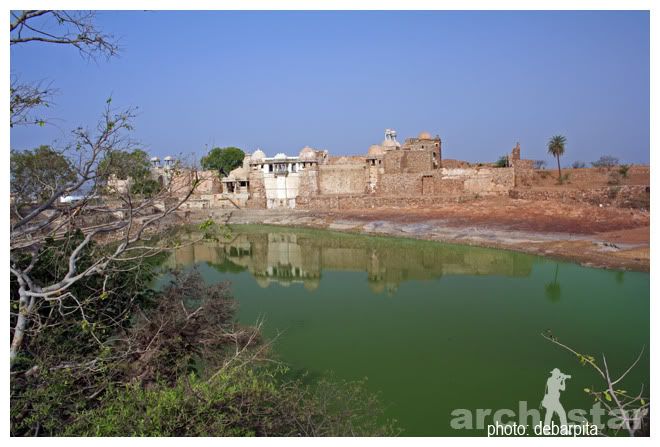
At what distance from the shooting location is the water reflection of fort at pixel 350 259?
36.1ft

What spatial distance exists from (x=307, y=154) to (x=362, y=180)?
372cm

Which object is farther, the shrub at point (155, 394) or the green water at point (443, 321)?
the green water at point (443, 321)

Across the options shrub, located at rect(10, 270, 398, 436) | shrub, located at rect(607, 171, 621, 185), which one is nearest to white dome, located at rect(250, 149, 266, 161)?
shrub, located at rect(607, 171, 621, 185)

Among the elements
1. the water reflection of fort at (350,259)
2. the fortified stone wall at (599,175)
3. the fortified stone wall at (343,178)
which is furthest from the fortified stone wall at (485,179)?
the water reflection of fort at (350,259)

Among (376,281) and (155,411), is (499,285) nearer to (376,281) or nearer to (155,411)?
(376,281)

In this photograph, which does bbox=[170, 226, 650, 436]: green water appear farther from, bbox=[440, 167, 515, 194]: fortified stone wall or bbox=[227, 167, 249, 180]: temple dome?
bbox=[227, 167, 249, 180]: temple dome

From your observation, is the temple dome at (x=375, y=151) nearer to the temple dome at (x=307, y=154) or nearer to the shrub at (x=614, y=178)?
the temple dome at (x=307, y=154)

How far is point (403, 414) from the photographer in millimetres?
4578

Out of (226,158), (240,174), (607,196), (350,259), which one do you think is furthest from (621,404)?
(226,158)

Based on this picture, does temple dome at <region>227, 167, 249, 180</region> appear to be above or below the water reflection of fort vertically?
above

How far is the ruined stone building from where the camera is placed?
22266 millimetres

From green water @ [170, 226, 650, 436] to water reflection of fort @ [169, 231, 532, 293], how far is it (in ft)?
0.17

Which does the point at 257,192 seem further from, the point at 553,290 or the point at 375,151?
the point at 553,290

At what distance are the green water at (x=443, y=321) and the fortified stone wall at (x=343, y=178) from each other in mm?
10794
